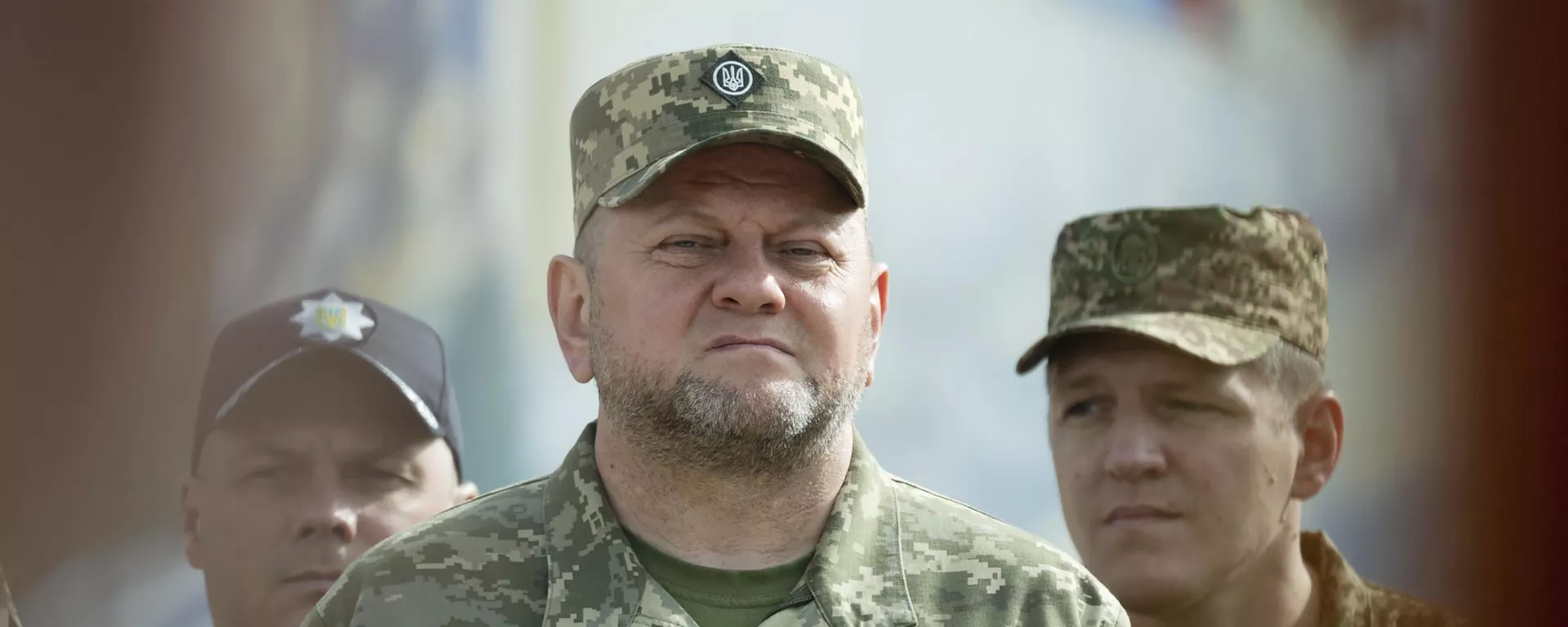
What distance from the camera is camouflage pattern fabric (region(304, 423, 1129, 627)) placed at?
1813 mm

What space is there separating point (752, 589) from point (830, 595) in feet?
0.31

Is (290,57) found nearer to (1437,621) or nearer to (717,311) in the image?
(717,311)

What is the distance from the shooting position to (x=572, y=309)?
200 cm

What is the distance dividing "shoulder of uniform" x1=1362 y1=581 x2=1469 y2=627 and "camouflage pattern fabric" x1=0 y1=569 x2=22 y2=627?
2383mm

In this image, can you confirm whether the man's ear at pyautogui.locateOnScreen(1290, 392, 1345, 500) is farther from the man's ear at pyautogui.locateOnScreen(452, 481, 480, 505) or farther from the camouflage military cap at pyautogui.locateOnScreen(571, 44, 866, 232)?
the man's ear at pyautogui.locateOnScreen(452, 481, 480, 505)

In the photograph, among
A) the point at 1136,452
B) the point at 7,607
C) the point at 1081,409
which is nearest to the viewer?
the point at 7,607

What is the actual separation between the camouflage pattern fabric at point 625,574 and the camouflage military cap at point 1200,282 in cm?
83

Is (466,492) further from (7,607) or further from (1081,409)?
(1081,409)

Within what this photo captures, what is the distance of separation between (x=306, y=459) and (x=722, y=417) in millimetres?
1175

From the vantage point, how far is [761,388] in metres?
1.80

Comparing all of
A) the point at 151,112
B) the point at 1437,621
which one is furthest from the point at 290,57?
the point at 1437,621

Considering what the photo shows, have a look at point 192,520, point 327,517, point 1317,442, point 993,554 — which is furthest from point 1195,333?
point 192,520

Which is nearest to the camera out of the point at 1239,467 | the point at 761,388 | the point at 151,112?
the point at 761,388

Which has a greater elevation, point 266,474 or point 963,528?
point 963,528
